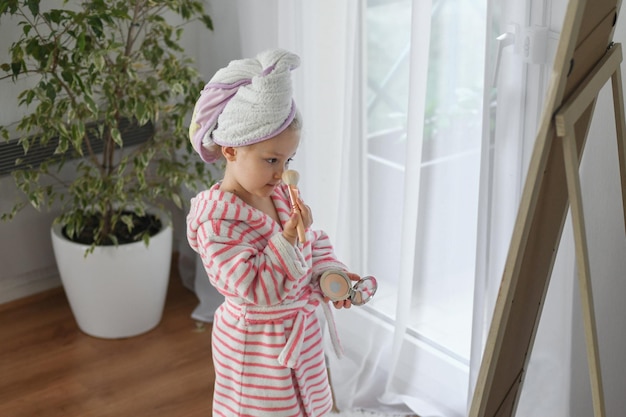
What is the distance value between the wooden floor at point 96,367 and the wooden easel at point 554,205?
121cm

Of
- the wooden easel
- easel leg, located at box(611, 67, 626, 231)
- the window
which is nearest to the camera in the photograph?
the wooden easel

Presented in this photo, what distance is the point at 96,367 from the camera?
2842 millimetres

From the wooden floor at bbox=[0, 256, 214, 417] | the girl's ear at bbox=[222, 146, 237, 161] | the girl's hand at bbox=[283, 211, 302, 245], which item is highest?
the girl's ear at bbox=[222, 146, 237, 161]

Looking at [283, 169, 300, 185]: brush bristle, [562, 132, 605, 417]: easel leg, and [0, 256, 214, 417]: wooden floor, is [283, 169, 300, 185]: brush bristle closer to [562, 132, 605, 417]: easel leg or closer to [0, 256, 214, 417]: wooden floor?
[562, 132, 605, 417]: easel leg

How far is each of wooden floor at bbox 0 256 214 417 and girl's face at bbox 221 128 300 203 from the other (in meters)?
1.01

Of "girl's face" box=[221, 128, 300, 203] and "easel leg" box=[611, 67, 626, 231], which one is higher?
"easel leg" box=[611, 67, 626, 231]

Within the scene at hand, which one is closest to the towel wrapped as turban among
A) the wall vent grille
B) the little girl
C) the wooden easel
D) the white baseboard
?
the little girl

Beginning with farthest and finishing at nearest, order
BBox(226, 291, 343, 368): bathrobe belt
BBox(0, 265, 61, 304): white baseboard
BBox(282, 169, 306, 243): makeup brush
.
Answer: BBox(0, 265, 61, 304): white baseboard, BBox(226, 291, 343, 368): bathrobe belt, BBox(282, 169, 306, 243): makeup brush

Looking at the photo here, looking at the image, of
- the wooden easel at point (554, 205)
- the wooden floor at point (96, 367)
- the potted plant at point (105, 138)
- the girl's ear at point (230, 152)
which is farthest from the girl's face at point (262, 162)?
the wooden floor at point (96, 367)

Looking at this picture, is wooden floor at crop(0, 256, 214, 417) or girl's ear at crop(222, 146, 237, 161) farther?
wooden floor at crop(0, 256, 214, 417)

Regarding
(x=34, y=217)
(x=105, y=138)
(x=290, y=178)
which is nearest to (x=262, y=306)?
(x=290, y=178)

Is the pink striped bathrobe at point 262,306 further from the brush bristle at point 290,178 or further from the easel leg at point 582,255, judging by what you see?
the easel leg at point 582,255

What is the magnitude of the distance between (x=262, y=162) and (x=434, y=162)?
0.68m

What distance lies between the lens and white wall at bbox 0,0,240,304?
2936 millimetres
